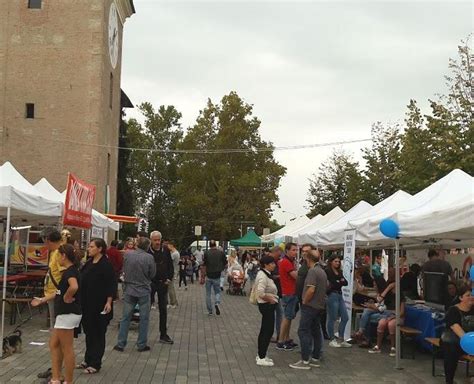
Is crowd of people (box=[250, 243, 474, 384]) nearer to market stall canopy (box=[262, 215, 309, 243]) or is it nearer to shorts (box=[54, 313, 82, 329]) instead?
shorts (box=[54, 313, 82, 329])

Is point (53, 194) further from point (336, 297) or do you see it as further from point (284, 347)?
point (336, 297)

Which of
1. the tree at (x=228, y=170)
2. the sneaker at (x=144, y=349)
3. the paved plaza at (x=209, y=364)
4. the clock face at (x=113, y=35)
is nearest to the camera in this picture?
the paved plaza at (x=209, y=364)

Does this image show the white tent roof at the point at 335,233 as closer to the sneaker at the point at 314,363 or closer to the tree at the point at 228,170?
the sneaker at the point at 314,363

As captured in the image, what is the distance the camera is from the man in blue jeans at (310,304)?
29.5 ft

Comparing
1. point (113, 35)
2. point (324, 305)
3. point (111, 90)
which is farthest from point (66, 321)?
point (113, 35)

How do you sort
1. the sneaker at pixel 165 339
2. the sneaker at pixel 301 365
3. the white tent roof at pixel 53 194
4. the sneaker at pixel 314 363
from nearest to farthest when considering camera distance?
the sneaker at pixel 301 365
the sneaker at pixel 314 363
the sneaker at pixel 165 339
the white tent roof at pixel 53 194

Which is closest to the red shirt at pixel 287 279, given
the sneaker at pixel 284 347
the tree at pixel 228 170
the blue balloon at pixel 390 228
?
the sneaker at pixel 284 347

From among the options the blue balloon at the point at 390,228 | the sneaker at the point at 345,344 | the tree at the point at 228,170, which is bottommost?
the sneaker at the point at 345,344

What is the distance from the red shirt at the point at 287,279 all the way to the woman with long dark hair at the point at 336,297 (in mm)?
770

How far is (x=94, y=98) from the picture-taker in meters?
30.4

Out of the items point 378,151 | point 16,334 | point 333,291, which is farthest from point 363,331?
point 378,151

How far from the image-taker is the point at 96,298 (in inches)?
322

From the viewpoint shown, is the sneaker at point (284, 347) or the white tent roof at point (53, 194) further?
the white tent roof at point (53, 194)

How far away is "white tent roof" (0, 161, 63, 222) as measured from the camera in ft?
30.9
